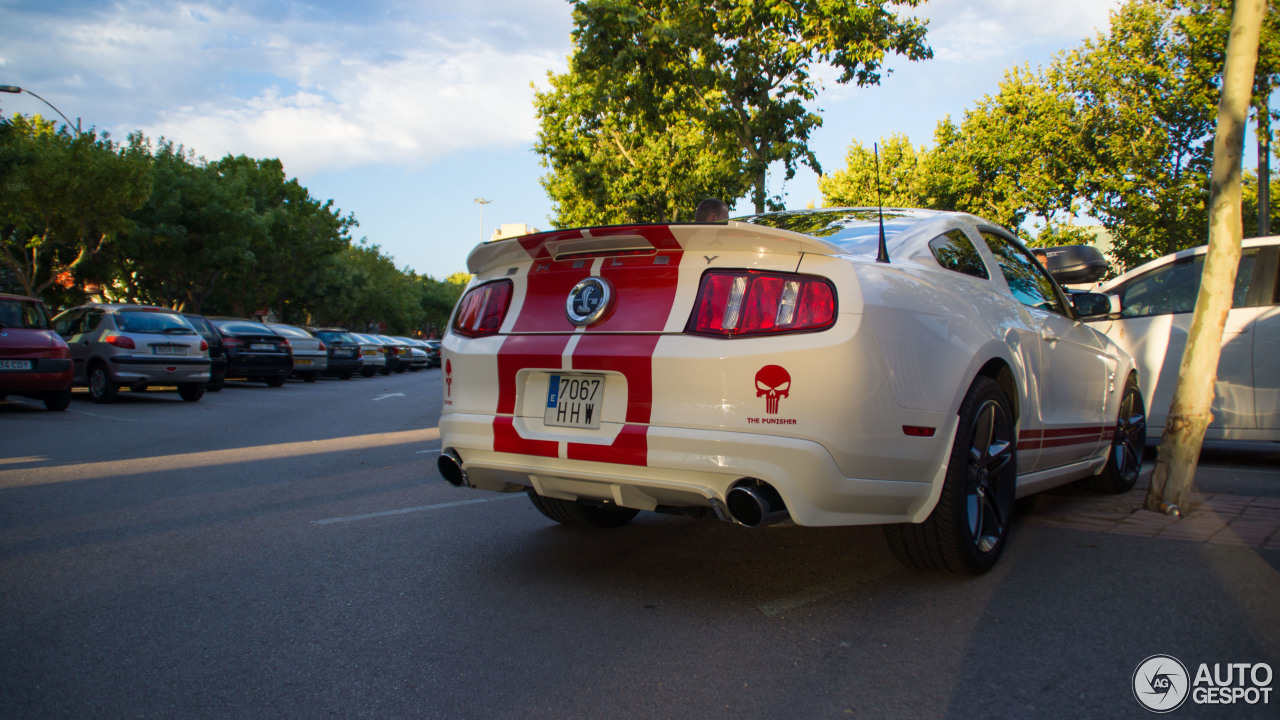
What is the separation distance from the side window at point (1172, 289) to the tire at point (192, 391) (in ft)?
44.0

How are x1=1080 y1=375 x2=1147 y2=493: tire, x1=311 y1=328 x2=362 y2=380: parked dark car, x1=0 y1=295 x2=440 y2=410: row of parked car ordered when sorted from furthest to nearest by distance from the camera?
x1=311 y1=328 x2=362 y2=380: parked dark car < x1=0 y1=295 x2=440 y2=410: row of parked car < x1=1080 y1=375 x2=1147 y2=493: tire

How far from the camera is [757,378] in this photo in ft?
10.2

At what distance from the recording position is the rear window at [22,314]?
12009mm

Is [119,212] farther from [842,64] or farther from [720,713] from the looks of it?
[720,713]

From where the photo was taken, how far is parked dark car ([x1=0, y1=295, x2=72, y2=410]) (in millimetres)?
11656

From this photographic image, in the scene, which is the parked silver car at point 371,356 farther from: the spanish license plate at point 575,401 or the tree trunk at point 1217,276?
the spanish license plate at point 575,401

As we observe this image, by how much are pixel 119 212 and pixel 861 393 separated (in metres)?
27.1

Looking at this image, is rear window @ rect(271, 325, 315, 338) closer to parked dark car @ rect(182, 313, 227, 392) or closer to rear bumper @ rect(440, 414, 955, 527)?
parked dark car @ rect(182, 313, 227, 392)

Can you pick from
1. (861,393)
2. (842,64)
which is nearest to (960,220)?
(861,393)

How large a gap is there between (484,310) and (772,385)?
144 cm

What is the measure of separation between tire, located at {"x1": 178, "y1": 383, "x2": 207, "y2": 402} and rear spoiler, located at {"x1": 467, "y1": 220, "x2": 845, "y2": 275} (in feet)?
42.1

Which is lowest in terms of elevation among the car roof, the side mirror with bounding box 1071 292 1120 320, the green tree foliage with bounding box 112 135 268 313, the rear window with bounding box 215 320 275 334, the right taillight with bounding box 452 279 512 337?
the rear window with bounding box 215 320 275 334

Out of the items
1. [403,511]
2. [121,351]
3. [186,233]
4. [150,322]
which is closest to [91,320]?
[150,322]

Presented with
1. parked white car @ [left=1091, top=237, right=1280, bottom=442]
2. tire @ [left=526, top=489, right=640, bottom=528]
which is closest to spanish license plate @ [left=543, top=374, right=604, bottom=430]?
tire @ [left=526, top=489, right=640, bottom=528]
